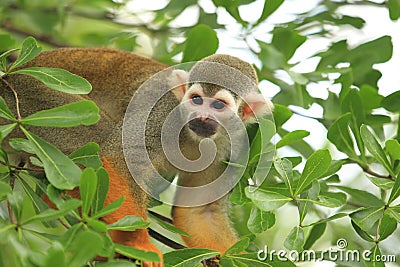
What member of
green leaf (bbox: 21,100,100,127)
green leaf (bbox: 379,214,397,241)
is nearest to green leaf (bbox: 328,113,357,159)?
green leaf (bbox: 379,214,397,241)

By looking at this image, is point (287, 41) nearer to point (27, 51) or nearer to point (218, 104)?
point (218, 104)

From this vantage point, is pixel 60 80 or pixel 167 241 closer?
pixel 60 80

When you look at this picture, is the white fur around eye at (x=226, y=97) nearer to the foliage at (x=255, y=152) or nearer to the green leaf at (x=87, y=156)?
the foliage at (x=255, y=152)

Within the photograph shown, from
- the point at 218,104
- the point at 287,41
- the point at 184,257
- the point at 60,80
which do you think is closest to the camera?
the point at 60,80

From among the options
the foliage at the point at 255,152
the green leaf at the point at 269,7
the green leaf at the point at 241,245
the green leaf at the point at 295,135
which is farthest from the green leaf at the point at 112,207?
the green leaf at the point at 269,7

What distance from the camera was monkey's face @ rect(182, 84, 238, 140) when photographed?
3.13 metres

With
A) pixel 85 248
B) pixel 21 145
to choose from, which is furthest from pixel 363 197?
pixel 85 248

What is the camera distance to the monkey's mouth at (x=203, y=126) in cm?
313

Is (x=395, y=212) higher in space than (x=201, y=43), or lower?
lower

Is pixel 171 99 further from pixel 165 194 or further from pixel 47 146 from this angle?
pixel 47 146

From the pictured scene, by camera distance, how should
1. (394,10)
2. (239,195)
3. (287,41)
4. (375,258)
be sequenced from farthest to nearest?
(394,10), (287,41), (239,195), (375,258)

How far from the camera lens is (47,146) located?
2229mm

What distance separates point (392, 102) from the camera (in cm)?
345

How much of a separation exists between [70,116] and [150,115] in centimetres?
127
